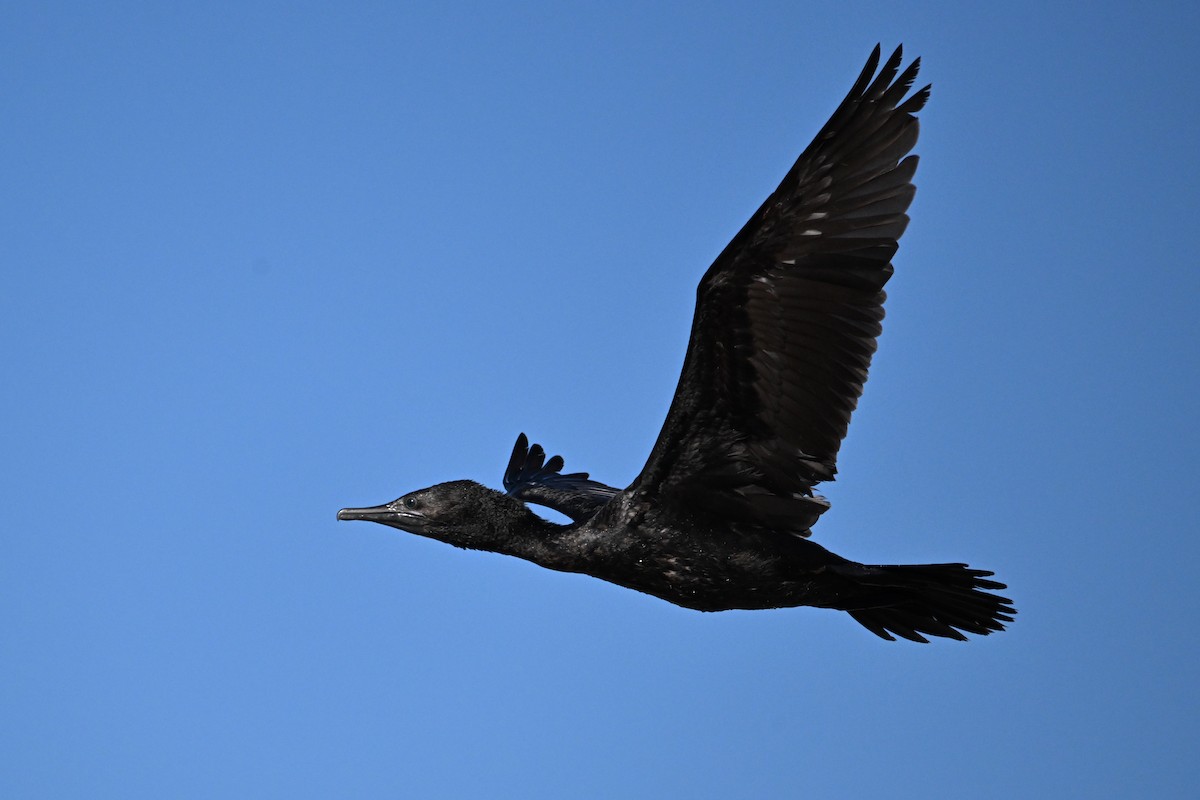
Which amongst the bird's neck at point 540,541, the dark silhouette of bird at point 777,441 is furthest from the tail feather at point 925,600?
the bird's neck at point 540,541

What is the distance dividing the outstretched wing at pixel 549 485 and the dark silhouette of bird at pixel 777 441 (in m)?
1.40

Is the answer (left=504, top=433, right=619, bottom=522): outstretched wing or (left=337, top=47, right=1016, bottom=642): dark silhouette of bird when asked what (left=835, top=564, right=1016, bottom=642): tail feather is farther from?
(left=504, top=433, right=619, bottom=522): outstretched wing

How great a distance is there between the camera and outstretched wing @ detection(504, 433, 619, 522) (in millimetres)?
9781

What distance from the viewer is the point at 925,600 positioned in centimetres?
797

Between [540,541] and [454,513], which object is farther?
[454,513]

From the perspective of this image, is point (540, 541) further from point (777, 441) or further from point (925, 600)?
point (925, 600)

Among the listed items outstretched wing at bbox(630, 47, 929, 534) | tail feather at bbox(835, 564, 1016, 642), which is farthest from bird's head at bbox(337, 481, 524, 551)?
tail feather at bbox(835, 564, 1016, 642)

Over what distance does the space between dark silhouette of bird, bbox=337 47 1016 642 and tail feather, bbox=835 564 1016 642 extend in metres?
0.01

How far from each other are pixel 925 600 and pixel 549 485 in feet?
11.4

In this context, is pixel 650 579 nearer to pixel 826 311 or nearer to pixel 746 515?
pixel 746 515

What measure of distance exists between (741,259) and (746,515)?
4.68ft

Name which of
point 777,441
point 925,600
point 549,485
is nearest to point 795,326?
point 777,441

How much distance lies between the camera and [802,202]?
723 cm

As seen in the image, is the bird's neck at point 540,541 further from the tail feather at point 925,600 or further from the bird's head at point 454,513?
the tail feather at point 925,600
